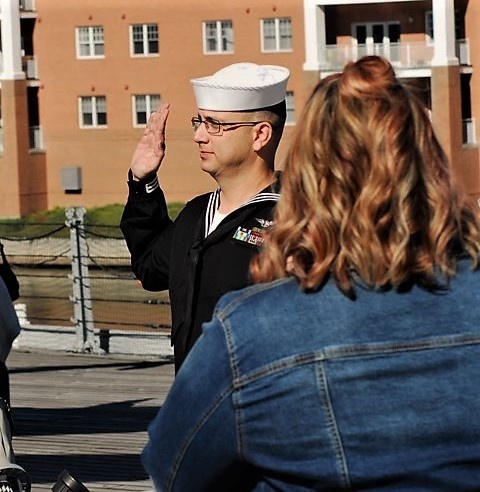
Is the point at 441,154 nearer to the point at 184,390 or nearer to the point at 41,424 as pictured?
the point at 184,390

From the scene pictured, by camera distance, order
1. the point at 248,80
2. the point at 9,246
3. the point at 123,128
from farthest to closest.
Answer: the point at 123,128 < the point at 9,246 < the point at 248,80

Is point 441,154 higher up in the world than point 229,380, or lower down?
higher up

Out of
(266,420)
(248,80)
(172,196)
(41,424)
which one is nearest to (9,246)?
(172,196)

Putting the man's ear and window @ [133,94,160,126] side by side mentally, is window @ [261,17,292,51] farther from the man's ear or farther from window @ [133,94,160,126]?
the man's ear

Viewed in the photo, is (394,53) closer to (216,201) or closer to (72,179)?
(72,179)

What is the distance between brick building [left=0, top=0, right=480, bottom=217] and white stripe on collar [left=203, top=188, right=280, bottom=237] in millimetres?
44743

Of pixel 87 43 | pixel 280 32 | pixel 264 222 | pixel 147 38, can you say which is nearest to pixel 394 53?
pixel 280 32

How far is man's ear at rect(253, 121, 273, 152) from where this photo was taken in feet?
15.8

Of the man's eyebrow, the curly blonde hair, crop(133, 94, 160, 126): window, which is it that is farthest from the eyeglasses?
crop(133, 94, 160, 126): window

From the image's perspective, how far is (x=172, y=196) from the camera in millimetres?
52219

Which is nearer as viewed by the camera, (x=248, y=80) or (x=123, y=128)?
(x=248, y=80)

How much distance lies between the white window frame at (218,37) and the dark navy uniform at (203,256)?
155ft

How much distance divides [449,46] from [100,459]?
42.2 meters

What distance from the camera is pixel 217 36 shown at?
52.0 metres
